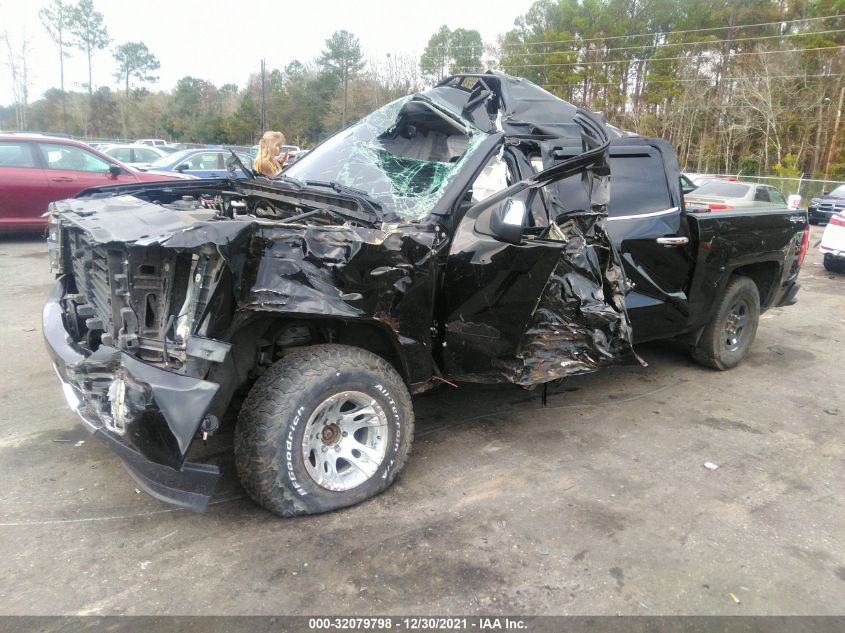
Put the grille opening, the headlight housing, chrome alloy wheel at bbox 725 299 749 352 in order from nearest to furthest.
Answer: the grille opening < the headlight housing < chrome alloy wheel at bbox 725 299 749 352

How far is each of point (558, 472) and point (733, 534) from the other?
0.96 meters

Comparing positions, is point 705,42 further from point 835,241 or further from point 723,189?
point 835,241


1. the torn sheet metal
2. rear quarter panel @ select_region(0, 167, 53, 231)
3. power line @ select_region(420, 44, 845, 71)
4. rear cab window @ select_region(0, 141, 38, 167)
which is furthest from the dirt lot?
power line @ select_region(420, 44, 845, 71)

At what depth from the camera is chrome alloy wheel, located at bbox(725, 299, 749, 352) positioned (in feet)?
18.2

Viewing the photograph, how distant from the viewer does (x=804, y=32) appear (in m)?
33.5

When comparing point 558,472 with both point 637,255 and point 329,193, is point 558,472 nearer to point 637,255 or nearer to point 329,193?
point 637,255

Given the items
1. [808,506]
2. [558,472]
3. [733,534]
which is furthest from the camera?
[558,472]

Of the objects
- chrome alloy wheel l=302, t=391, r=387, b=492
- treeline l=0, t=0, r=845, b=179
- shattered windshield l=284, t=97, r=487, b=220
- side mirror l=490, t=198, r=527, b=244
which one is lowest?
chrome alloy wheel l=302, t=391, r=387, b=492

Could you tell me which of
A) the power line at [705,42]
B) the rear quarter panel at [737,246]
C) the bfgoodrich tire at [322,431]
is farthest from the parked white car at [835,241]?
the power line at [705,42]

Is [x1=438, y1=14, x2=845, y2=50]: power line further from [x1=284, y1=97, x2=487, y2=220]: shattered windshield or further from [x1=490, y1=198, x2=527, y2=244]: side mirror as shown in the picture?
[x1=490, y1=198, x2=527, y2=244]: side mirror

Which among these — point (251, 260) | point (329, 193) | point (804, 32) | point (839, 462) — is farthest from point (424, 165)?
point (804, 32)

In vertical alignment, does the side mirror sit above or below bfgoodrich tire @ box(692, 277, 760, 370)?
above

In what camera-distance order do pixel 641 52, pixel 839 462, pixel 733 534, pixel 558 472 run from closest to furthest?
pixel 733 534
pixel 558 472
pixel 839 462
pixel 641 52

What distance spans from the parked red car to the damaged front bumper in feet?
27.3
